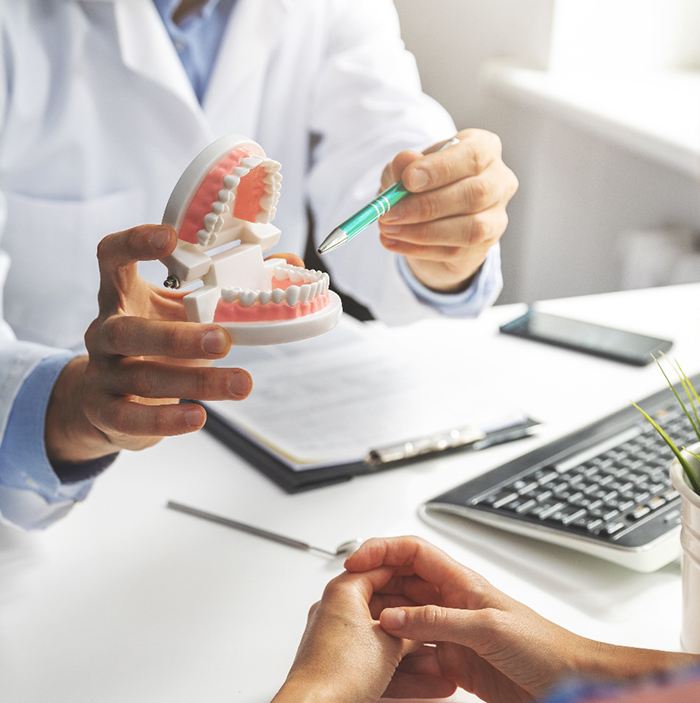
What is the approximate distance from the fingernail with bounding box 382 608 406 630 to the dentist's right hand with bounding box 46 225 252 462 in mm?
155

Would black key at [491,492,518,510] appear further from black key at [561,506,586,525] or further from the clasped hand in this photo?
the clasped hand

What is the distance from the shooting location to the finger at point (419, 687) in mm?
616

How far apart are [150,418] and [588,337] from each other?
0.70 meters

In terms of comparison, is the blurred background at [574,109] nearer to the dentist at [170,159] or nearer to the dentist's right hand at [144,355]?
the dentist at [170,159]

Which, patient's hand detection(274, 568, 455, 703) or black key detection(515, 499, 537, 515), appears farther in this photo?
black key detection(515, 499, 537, 515)

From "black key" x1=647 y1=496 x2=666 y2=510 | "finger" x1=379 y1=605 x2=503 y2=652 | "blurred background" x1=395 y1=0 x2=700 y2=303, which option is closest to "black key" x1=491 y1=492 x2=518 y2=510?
"black key" x1=647 y1=496 x2=666 y2=510

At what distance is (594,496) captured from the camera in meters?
0.80

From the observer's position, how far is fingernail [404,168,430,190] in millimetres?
818

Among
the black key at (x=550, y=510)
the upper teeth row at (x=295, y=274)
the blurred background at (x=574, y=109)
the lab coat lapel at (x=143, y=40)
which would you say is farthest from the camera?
the blurred background at (x=574, y=109)

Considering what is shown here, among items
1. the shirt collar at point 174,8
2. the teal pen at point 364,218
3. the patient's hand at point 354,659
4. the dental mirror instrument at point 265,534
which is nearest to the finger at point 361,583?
the patient's hand at point 354,659

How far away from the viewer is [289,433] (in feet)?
3.10

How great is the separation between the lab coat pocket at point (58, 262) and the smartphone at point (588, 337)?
501mm

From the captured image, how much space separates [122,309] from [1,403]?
0.21m

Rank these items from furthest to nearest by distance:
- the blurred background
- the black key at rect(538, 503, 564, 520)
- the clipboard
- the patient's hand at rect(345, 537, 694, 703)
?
the blurred background → the clipboard → the black key at rect(538, 503, 564, 520) → the patient's hand at rect(345, 537, 694, 703)
